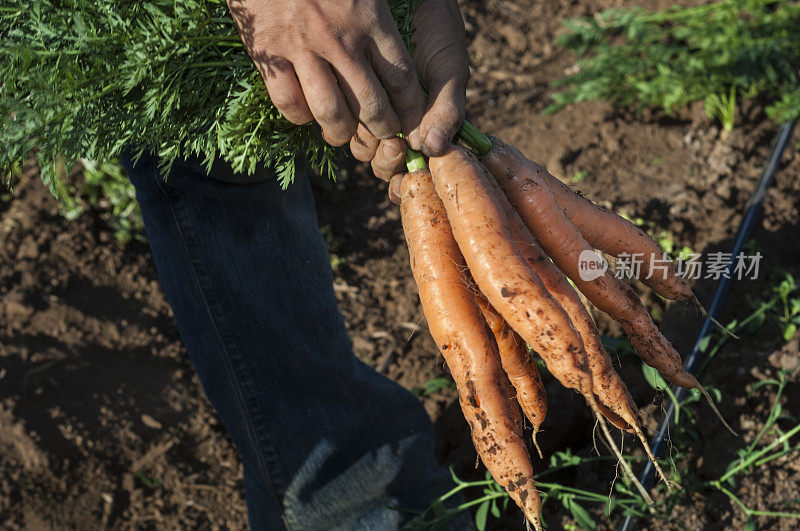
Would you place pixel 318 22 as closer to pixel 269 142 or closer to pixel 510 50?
pixel 269 142

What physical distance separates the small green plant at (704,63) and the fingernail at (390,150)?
7.48 feet

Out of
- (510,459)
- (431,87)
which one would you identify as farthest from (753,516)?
(431,87)

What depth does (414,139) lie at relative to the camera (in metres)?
1.64

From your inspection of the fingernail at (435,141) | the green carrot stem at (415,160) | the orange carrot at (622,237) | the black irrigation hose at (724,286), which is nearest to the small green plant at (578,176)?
the black irrigation hose at (724,286)

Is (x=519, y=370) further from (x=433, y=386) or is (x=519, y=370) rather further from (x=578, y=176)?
(x=578, y=176)

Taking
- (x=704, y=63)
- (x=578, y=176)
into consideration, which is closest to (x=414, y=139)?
(x=578, y=176)

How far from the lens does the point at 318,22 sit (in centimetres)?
135

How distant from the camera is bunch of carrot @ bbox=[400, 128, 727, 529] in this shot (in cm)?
163

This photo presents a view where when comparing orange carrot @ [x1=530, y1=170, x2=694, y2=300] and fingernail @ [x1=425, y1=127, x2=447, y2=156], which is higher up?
fingernail @ [x1=425, y1=127, x2=447, y2=156]

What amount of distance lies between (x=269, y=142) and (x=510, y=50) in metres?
3.15

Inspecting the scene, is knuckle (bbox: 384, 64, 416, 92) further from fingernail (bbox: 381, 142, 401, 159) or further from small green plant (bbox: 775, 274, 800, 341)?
small green plant (bbox: 775, 274, 800, 341)

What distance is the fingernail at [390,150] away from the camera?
1.69 metres

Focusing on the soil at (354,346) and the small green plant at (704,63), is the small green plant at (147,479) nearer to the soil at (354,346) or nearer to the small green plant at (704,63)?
the soil at (354,346)

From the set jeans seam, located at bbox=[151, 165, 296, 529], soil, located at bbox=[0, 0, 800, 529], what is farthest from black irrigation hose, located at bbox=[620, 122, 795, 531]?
jeans seam, located at bbox=[151, 165, 296, 529]
